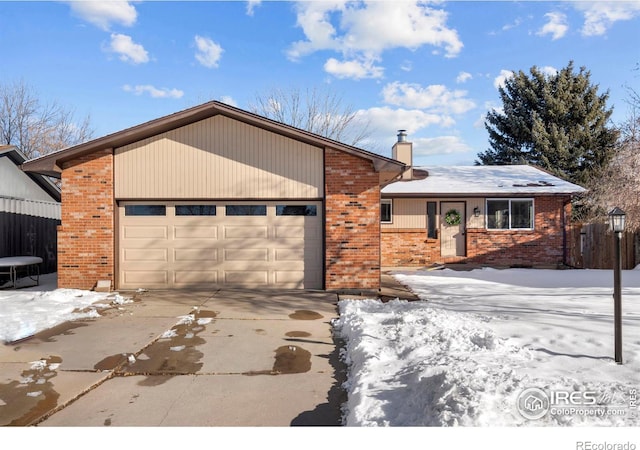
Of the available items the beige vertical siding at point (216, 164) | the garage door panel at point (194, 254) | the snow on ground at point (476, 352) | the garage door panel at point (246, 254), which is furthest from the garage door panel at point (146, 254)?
the garage door panel at point (246, 254)

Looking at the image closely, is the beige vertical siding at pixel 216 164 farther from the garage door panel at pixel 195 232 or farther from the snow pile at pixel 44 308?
the snow pile at pixel 44 308

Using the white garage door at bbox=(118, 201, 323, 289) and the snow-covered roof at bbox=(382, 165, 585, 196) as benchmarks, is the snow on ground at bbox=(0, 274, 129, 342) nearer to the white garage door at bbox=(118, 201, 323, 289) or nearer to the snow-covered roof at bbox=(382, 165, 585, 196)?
the white garage door at bbox=(118, 201, 323, 289)

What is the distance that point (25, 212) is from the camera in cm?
1245

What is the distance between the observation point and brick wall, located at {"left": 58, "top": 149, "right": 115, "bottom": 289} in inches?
361

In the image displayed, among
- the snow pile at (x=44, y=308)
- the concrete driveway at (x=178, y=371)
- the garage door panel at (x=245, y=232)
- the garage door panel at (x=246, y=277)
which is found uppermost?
the garage door panel at (x=245, y=232)

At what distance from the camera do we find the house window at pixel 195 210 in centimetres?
948

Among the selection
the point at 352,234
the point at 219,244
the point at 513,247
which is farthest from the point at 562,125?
the point at 219,244

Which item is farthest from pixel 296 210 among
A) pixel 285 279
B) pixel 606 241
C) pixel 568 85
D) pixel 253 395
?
pixel 568 85

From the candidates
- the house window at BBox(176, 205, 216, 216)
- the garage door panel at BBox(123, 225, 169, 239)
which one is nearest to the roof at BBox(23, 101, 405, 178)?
the house window at BBox(176, 205, 216, 216)

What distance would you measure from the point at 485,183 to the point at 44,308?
48.5 ft

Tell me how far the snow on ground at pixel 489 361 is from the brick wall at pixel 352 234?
1508 millimetres

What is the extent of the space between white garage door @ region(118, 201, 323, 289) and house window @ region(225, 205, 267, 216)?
0.08 feet

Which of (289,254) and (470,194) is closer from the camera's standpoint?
(289,254)

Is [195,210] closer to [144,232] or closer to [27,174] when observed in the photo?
[144,232]
